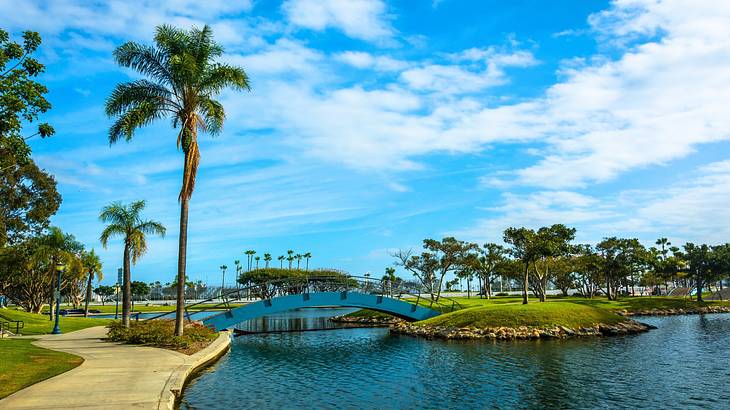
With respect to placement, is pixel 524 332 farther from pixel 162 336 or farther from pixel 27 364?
pixel 27 364

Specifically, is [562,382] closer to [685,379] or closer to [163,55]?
[685,379]

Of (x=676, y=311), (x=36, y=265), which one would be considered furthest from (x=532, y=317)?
(x=36, y=265)

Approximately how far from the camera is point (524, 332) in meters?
41.0

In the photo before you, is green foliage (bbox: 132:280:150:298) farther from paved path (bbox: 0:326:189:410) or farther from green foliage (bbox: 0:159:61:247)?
paved path (bbox: 0:326:189:410)

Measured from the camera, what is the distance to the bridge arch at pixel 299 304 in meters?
45.0

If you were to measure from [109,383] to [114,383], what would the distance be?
0.18 metres

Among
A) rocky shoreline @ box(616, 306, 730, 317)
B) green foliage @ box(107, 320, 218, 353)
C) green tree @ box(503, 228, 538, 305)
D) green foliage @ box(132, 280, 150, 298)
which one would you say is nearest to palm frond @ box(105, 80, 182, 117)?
green foliage @ box(107, 320, 218, 353)

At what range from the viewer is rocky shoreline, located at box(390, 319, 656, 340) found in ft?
134

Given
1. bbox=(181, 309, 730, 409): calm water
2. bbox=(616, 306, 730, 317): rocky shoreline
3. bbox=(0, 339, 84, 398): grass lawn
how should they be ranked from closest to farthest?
bbox=(0, 339, 84, 398): grass lawn < bbox=(181, 309, 730, 409): calm water < bbox=(616, 306, 730, 317): rocky shoreline

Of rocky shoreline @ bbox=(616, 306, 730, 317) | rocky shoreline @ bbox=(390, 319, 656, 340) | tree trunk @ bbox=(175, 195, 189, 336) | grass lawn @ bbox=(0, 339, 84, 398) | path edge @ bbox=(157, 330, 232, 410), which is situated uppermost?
tree trunk @ bbox=(175, 195, 189, 336)

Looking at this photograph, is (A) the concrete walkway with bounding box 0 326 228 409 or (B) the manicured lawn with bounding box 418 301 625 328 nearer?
(A) the concrete walkway with bounding box 0 326 228 409

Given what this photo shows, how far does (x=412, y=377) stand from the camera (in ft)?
83.6

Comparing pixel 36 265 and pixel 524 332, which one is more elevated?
pixel 36 265

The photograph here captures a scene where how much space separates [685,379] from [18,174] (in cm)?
6277
